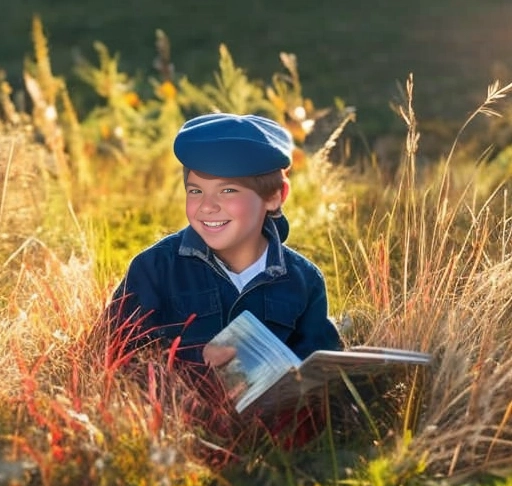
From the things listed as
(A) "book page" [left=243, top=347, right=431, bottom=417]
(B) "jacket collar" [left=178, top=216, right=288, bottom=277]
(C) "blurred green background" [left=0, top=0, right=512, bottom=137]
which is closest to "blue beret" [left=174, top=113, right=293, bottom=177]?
(B) "jacket collar" [left=178, top=216, right=288, bottom=277]

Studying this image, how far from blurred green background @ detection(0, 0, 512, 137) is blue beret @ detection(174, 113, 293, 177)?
24.6 ft

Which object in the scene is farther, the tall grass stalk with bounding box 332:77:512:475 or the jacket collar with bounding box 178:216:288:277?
the jacket collar with bounding box 178:216:288:277

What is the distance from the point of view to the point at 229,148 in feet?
12.9

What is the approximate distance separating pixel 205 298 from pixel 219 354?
362 millimetres

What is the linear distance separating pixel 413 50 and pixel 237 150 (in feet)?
43.0

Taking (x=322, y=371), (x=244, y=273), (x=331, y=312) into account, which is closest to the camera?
(x=322, y=371)

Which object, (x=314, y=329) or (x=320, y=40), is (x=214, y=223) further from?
(x=320, y=40)

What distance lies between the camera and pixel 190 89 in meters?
7.54

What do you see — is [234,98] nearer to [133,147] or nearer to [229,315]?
[133,147]

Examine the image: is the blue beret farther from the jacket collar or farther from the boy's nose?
the jacket collar

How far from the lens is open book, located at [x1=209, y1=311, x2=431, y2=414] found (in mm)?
3400

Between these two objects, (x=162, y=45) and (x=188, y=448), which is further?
(x=162, y=45)

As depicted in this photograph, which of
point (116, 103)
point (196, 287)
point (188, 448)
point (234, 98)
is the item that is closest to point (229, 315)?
point (196, 287)

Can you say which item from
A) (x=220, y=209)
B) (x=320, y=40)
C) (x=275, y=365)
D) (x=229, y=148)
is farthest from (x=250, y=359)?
(x=320, y=40)
